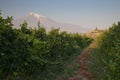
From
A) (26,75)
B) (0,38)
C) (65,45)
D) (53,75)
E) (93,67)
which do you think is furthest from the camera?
(65,45)

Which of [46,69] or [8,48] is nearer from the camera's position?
[8,48]

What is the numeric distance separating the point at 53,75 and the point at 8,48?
→ 534cm

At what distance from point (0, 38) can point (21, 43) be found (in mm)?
1239

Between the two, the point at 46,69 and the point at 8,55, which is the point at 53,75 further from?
the point at 8,55

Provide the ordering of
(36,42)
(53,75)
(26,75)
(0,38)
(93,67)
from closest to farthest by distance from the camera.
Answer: (0,38) → (36,42) → (26,75) → (53,75) → (93,67)

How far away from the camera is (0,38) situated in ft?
26.2

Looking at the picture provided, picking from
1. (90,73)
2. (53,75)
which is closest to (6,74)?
(53,75)

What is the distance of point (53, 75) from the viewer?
42.5 ft

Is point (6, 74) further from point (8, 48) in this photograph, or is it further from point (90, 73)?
point (90, 73)

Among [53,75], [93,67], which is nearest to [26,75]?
[53,75]

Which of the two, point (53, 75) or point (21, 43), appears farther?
point (53, 75)

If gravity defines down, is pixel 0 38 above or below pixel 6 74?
above

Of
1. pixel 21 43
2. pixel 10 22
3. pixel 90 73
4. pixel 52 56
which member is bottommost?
pixel 90 73

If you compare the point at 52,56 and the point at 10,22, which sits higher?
the point at 10,22
